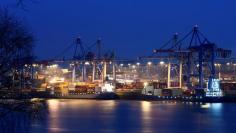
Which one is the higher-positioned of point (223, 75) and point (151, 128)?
point (223, 75)

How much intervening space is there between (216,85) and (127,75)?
35.9m

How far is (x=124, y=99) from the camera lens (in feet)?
247

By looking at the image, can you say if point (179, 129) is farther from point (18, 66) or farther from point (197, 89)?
point (197, 89)

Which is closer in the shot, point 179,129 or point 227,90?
point 179,129

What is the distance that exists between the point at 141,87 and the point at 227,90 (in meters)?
12.4

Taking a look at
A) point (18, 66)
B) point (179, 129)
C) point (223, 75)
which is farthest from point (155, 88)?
point (18, 66)

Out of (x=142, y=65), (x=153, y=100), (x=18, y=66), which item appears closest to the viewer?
(x=18, y=66)

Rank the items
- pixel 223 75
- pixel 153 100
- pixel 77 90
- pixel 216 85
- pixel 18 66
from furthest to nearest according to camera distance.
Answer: pixel 223 75
pixel 77 90
pixel 153 100
pixel 216 85
pixel 18 66

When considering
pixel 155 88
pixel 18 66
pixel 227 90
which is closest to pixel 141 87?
pixel 155 88

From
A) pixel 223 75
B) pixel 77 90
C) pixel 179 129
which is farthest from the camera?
pixel 223 75

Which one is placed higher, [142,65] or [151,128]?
[142,65]

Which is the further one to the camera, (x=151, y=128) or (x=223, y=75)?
(x=223, y=75)

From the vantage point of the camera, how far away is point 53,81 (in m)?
90.1

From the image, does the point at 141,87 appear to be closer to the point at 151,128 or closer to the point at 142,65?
the point at 142,65
